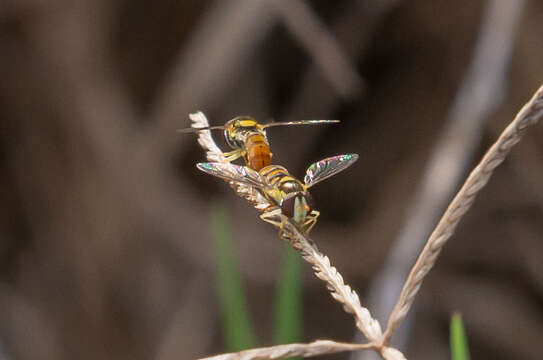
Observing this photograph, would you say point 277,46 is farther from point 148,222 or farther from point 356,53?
point 148,222

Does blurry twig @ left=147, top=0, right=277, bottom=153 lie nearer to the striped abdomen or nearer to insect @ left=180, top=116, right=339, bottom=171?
insect @ left=180, top=116, right=339, bottom=171

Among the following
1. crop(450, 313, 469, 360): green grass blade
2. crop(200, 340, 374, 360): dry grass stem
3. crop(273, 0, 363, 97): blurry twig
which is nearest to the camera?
crop(200, 340, 374, 360): dry grass stem

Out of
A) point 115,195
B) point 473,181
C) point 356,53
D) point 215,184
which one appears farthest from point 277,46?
point 473,181

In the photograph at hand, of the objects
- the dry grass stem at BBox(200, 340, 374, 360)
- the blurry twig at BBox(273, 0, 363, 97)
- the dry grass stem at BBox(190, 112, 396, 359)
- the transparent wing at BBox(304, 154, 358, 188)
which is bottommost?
the dry grass stem at BBox(200, 340, 374, 360)

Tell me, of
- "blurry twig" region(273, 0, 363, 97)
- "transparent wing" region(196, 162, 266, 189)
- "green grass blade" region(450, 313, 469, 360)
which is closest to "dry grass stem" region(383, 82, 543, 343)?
"green grass blade" region(450, 313, 469, 360)

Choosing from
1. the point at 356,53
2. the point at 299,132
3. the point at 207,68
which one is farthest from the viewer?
the point at 299,132

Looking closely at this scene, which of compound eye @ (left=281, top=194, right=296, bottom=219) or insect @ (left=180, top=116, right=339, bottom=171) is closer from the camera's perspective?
compound eye @ (left=281, top=194, right=296, bottom=219)

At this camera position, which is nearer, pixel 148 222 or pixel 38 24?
pixel 38 24
